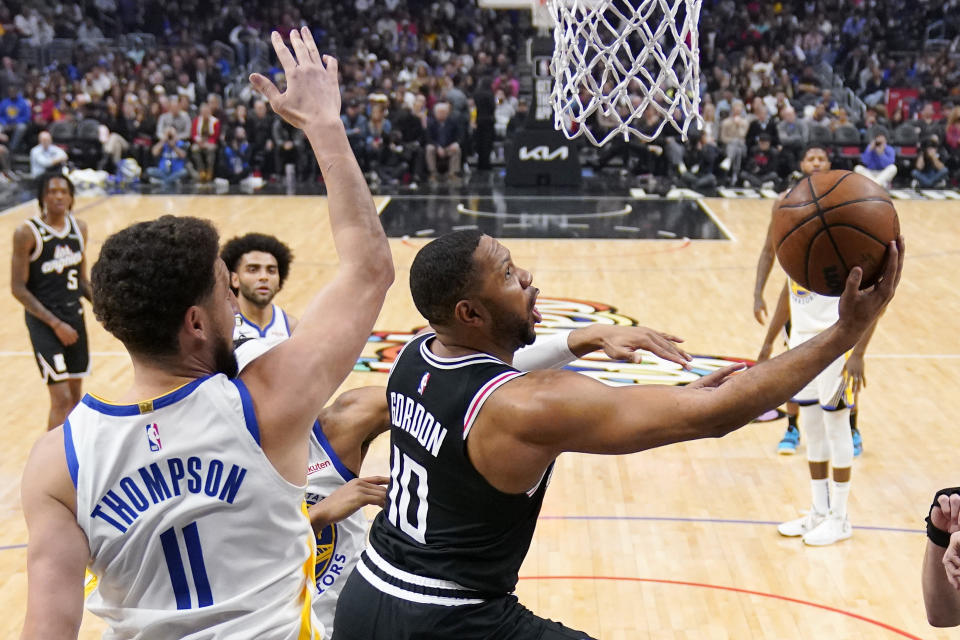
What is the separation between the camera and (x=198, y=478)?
6.28 ft

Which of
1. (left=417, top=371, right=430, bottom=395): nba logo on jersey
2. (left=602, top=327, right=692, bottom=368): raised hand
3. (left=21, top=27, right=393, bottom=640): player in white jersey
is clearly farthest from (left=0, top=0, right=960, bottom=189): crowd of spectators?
(left=21, top=27, right=393, bottom=640): player in white jersey

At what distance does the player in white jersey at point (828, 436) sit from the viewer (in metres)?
5.30

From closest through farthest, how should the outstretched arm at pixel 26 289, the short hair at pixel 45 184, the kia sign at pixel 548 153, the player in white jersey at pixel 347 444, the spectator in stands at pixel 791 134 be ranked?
1. the player in white jersey at pixel 347 444
2. the outstretched arm at pixel 26 289
3. the short hair at pixel 45 184
4. the spectator in stands at pixel 791 134
5. the kia sign at pixel 548 153

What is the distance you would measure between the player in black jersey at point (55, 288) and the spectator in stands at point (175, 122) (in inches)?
505

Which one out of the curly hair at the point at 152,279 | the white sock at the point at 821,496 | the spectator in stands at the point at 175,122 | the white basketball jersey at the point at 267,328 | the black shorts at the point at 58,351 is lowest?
the spectator in stands at the point at 175,122

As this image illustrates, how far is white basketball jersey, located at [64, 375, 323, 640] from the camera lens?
1.88 meters

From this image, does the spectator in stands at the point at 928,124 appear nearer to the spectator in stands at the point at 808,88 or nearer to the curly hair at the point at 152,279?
the spectator in stands at the point at 808,88

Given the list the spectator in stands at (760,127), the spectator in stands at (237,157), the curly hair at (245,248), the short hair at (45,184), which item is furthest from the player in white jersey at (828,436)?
the spectator in stands at (237,157)

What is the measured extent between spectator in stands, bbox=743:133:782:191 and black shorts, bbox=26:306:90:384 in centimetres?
1358

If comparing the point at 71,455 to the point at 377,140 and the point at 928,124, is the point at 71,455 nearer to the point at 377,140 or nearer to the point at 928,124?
the point at 377,140

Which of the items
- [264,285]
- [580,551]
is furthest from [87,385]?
Result: [580,551]

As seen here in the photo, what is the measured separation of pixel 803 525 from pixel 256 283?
2.85 m

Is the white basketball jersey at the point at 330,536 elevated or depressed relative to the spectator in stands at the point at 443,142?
elevated

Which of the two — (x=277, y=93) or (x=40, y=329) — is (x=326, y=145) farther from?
(x=40, y=329)
